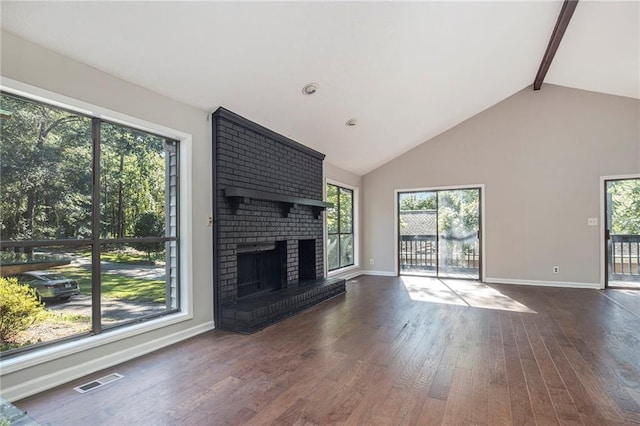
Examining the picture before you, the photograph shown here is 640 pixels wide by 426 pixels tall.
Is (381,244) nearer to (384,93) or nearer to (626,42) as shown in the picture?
(384,93)

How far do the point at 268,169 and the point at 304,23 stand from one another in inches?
79.7

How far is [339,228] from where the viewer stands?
709 cm

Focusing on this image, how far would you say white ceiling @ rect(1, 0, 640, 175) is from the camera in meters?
2.46

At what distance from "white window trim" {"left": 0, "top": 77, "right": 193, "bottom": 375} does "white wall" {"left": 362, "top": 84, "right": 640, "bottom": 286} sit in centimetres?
534

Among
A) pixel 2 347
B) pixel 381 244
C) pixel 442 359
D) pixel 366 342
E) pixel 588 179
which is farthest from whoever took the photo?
pixel 381 244

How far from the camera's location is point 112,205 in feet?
9.53

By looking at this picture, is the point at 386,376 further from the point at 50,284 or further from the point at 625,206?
the point at 625,206

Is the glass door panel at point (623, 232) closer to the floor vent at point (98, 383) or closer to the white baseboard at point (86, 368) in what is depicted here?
the white baseboard at point (86, 368)

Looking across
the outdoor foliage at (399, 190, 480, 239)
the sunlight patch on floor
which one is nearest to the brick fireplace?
the sunlight patch on floor

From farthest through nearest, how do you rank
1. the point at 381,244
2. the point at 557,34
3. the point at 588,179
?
the point at 381,244
the point at 588,179
the point at 557,34

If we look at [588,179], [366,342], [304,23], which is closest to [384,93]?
[304,23]

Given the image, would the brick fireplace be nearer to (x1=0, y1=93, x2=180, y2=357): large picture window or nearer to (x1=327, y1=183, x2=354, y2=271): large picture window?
(x1=0, y1=93, x2=180, y2=357): large picture window

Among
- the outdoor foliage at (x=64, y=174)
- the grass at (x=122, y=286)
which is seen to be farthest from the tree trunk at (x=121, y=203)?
the grass at (x=122, y=286)

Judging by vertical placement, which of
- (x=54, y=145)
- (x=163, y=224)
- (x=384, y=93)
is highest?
(x=384, y=93)
